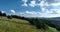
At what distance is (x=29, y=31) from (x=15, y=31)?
26.5 feet

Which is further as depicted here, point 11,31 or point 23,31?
point 23,31

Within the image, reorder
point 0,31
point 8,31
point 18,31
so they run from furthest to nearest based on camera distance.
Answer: point 18,31 → point 8,31 → point 0,31

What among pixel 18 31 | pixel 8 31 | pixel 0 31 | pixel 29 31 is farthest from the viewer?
pixel 29 31

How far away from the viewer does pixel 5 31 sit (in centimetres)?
5922

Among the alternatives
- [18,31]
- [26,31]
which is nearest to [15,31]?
[18,31]

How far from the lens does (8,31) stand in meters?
60.7

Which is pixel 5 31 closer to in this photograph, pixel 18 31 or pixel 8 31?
pixel 8 31

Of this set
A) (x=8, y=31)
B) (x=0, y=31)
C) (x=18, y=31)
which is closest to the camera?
(x=0, y=31)

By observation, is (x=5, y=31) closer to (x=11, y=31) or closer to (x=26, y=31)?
(x=11, y=31)

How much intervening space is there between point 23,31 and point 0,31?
1414 centimetres

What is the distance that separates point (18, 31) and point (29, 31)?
20.9 ft

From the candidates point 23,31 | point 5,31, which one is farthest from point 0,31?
point 23,31

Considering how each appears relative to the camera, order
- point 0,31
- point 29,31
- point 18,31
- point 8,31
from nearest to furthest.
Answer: point 0,31 → point 8,31 → point 18,31 → point 29,31

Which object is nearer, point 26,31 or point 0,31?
point 0,31
